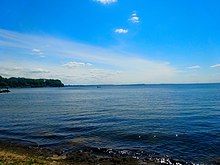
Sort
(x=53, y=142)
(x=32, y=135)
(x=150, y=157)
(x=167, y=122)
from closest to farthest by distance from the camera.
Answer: (x=150, y=157) < (x=53, y=142) < (x=32, y=135) < (x=167, y=122)

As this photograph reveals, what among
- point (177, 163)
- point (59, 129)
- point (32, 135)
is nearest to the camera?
point (177, 163)

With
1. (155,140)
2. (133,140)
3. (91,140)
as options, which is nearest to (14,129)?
(91,140)

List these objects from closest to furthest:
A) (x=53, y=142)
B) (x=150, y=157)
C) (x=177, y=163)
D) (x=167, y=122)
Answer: (x=177, y=163) → (x=150, y=157) → (x=53, y=142) → (x=167, y=122)

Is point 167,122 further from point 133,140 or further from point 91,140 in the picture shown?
point 91,140

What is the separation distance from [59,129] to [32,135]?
3.92m

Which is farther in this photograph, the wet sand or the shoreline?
the shoreline

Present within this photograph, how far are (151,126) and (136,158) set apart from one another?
524 inches

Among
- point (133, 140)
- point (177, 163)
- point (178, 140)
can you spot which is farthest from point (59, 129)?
point (177, 163)

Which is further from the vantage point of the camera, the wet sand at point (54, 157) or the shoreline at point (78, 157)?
the shoreline at point (78, 157)

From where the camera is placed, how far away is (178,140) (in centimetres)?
2455

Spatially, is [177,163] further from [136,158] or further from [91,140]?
[91,140]

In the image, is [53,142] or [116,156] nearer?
[116,156]

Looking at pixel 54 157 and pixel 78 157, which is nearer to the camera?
pixel 54 157

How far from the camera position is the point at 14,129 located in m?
31.5
